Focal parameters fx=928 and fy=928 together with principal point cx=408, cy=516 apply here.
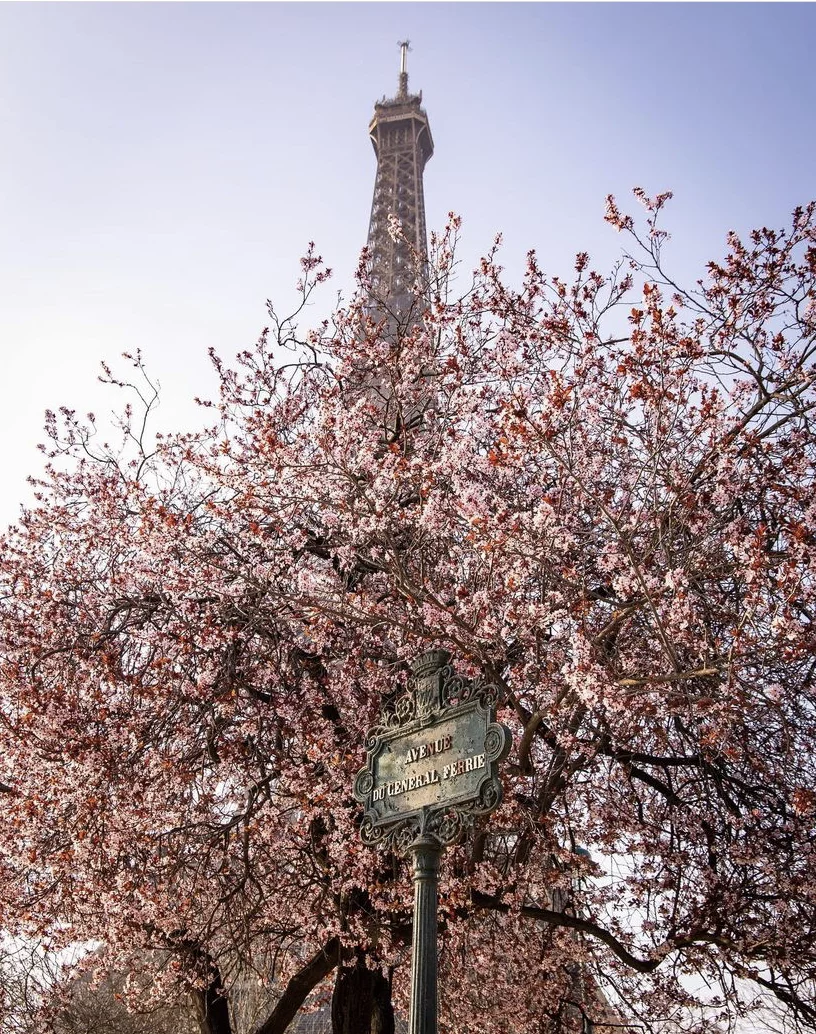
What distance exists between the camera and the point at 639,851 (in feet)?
29.8

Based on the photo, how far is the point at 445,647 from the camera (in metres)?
7.48

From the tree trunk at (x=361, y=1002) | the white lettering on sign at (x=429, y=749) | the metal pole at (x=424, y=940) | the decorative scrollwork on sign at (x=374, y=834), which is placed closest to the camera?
the metal pole at (x=424, y=940)

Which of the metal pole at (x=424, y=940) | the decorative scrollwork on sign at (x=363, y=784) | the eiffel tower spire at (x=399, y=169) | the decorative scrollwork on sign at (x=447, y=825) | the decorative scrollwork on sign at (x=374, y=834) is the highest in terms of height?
the eiffel tower spire at (x=399, y=169)

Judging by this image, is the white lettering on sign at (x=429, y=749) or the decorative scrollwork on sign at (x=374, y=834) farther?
the decorative scrollwork on sign at (x=374, y=834)

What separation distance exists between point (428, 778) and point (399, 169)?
49952 mm

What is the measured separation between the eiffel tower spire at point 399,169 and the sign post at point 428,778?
41.0 metres

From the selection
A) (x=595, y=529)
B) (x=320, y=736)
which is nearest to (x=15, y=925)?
(x=320, y=736)

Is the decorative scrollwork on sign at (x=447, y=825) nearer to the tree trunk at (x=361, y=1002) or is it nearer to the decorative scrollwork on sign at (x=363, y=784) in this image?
the decorative scrollwork on sign at (x=363, y=784)

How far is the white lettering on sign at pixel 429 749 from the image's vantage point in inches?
189

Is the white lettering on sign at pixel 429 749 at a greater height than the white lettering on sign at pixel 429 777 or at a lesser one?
greater

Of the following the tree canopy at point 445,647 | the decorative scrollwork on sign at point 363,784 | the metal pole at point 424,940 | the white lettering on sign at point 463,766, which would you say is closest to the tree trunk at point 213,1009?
the tree canopy at point 445,647

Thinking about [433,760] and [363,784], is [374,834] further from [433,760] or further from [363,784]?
[433,760]

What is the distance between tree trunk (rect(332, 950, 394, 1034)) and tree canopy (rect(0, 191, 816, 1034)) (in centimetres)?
15

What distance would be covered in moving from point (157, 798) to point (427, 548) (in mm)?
3568
